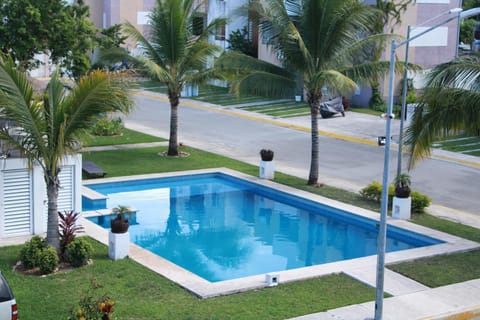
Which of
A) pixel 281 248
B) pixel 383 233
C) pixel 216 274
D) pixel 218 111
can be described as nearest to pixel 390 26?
pixel 218 111

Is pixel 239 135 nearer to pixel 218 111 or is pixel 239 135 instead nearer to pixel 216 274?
pixel 218 111

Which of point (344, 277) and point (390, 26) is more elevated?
point (390, 26)

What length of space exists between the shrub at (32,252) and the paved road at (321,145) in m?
8.56

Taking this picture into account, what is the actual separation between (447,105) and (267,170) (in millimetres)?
8984

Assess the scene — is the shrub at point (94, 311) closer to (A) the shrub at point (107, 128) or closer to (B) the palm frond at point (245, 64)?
(B) the palm frond at point (245, 64)

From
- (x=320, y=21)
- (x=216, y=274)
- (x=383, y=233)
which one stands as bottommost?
(x=216, y=274)

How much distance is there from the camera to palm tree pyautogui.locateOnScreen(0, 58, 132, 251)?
15156mm

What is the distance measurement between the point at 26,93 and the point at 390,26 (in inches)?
1202

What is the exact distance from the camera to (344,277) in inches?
649

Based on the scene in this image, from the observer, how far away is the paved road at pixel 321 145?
2620 centimetres

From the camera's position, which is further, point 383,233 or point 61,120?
point 61,120

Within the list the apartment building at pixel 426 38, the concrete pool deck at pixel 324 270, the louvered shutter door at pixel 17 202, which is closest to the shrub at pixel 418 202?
the concrete pool deck at pixel 324 270

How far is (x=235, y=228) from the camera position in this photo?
21.8 m

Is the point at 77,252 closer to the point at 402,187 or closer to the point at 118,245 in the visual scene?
the point at 118,245
